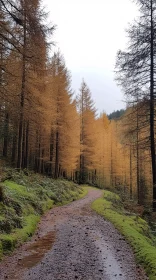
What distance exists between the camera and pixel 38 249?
643 centimetres

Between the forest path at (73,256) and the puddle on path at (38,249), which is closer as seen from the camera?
the forest path at (73,256)

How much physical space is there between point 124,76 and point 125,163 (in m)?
31.5

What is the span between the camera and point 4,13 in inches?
305

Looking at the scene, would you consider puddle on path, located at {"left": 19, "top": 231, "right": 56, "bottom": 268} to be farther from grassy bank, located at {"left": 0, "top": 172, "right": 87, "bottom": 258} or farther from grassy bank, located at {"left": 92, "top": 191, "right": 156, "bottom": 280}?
grassy bank, located at {"left": 92, "top": 191, "right": 156, "bottom": 280}

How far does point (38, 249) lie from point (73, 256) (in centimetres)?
114

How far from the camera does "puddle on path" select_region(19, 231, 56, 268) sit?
551cm

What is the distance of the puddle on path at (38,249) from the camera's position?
5509 millimetres

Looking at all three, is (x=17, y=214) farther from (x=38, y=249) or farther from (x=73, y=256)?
(x=73, y=256)

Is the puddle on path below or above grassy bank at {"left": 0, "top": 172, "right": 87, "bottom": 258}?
below

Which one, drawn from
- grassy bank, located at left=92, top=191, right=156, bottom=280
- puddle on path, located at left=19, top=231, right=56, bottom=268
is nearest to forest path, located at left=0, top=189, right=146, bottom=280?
puddle on path, located at left=19, top=231, right=56, bottom=268

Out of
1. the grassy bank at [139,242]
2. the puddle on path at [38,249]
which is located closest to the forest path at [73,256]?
the puddle on path at [38,249]

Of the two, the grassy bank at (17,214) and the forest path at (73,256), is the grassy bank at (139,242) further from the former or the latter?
the grassy bank at (17,214)

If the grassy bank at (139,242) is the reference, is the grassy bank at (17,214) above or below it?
above

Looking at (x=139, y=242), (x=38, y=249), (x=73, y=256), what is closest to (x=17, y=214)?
(x=38, y=249)
